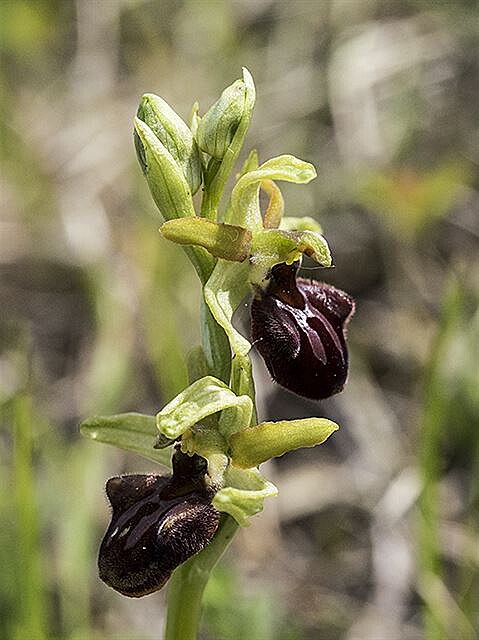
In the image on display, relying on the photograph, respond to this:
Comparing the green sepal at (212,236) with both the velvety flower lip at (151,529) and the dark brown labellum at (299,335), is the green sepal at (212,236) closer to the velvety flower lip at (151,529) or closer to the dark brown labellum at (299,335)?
the dark brown labellum at (299,335)

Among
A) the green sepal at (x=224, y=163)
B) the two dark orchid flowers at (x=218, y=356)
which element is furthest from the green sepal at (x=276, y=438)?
the green sepal at (x=224, y=163)

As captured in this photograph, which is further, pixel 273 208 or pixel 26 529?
pixel 26 529

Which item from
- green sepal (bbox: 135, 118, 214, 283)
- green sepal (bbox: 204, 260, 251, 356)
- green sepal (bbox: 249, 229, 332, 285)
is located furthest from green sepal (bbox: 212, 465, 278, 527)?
green sepal (bbox: 135, 118, 214, 283)

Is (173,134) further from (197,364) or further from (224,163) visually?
(197,364)

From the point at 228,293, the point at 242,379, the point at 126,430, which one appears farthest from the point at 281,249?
the point at 126,430

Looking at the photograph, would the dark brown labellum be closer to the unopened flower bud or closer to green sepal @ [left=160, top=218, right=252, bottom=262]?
green sepal @ [left=160, top=218, right=252, bottom=262]

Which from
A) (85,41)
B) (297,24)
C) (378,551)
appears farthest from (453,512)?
(85,41)
